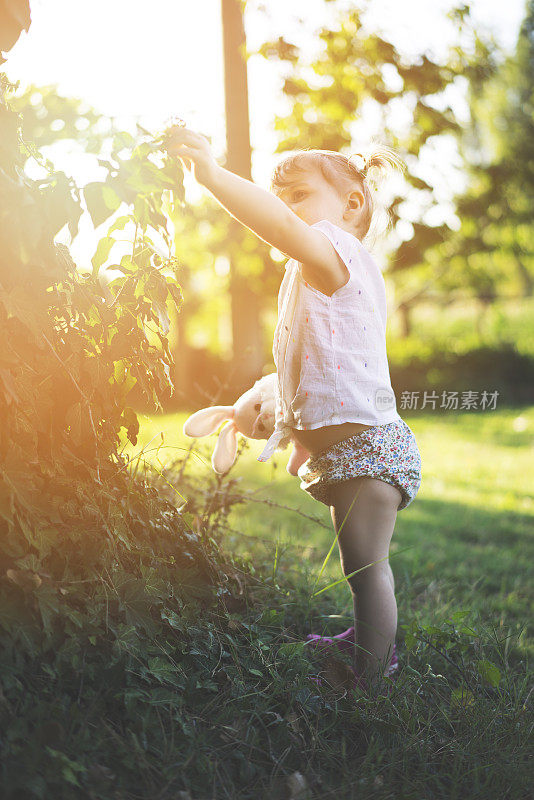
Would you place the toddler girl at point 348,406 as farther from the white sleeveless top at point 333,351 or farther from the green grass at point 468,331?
the green grass at point 468,331

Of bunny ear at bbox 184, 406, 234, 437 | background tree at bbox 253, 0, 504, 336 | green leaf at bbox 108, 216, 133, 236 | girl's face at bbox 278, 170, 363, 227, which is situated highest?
background tree at bbox 253, 0, 504, 336

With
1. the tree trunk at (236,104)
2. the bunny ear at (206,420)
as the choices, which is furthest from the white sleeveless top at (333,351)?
the tree trunk at (236,104)

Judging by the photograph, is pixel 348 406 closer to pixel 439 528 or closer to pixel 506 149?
pixel 439 528

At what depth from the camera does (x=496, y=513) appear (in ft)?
16.4

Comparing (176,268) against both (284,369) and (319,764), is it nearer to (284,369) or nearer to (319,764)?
(284,369)

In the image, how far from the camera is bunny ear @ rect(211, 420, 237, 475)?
2.45 m

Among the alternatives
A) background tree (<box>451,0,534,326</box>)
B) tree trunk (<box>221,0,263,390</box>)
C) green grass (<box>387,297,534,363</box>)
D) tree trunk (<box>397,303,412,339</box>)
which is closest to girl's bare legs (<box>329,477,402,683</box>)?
tree trunk (<box>221,0,263,390</box>)

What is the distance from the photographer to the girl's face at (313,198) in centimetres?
227

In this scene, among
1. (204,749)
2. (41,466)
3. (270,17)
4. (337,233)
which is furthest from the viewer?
(270,17)

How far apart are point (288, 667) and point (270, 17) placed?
4989 millimetres

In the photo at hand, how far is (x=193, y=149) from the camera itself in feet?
5.77

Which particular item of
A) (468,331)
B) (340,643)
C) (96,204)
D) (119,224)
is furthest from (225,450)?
(468,331)

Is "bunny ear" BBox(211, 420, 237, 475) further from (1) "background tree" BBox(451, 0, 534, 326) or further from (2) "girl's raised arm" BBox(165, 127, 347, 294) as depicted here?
(1) "background tree" BBox(451, 0, 534, 326)

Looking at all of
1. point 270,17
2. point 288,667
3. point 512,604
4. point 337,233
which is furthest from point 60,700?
point 270,17
